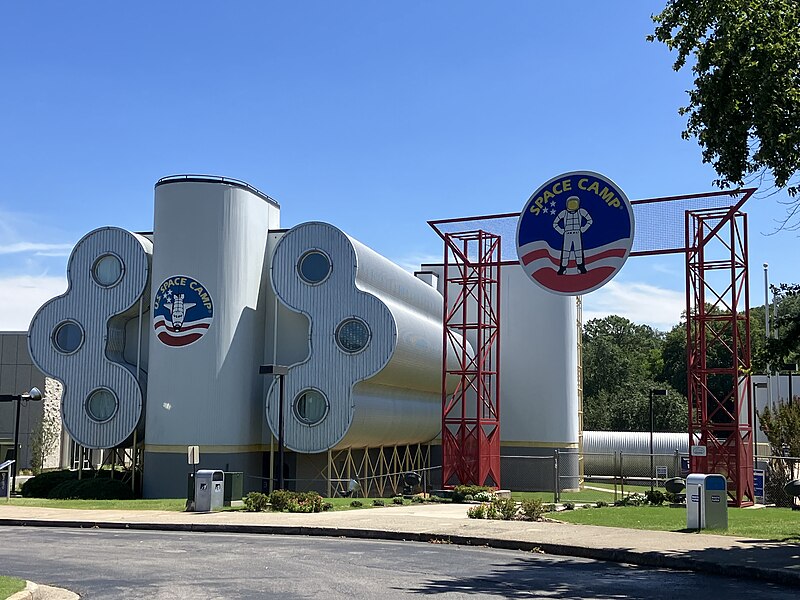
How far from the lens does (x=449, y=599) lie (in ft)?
40.2

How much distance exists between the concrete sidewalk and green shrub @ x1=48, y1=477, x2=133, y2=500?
6109 mm

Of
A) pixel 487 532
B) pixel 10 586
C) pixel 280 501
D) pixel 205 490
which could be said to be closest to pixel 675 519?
pixel 487 532

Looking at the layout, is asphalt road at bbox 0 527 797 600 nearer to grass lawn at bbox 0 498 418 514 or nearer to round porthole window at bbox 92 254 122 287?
grass lawn at bbox 0 498 418 514

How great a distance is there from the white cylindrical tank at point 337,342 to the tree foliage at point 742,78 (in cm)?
1996

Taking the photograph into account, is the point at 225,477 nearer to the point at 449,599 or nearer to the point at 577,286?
the point at 577,286

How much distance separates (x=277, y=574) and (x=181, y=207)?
25.1m

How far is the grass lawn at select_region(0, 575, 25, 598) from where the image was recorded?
11958mm

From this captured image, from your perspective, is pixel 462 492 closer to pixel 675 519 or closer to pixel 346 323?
pixel 346 323

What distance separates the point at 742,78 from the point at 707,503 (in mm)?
9297

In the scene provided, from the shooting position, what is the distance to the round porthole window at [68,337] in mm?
39312

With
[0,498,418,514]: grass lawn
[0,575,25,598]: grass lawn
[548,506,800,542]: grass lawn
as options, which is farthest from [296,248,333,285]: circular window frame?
[0,575,25,598]: grass lawn

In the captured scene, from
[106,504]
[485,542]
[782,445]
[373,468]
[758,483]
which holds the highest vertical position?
[782,445]

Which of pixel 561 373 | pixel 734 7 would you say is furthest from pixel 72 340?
pixel 734 7

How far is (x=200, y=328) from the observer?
37062mm
